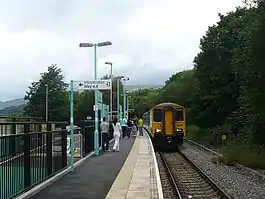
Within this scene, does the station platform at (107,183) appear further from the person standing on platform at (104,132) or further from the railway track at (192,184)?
the person standing on platform at (104,132)

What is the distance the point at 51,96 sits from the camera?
328 ft

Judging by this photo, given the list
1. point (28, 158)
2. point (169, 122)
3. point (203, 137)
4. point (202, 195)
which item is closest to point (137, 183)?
point (202, 195)

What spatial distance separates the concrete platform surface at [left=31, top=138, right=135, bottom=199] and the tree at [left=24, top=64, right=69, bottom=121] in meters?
74.7

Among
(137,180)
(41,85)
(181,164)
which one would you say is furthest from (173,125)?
(41,85)

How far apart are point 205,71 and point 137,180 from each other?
38863mm

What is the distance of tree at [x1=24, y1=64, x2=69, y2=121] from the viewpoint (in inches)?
3765

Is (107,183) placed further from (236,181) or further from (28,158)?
(236,181)

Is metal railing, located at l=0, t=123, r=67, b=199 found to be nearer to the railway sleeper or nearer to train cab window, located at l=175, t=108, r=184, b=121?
the railway sleeper

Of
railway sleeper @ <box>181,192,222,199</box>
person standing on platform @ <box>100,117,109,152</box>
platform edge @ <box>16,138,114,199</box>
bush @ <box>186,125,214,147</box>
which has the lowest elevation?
railway sleeper @ <box>181,192,222,199</box>

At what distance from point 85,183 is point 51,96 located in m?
86.7

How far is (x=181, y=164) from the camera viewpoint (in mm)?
28047

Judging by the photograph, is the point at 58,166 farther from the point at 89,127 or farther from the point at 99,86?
the point at 89,127

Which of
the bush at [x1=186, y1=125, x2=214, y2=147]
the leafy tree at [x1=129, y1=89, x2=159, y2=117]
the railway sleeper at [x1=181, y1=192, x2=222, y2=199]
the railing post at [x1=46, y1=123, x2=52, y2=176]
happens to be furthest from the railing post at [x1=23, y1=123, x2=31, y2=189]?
the leafy tree at [x1=129, y1=89, x2=159, y2=117]

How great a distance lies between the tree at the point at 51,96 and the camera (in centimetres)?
9562
